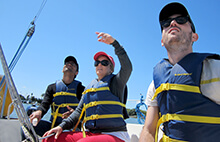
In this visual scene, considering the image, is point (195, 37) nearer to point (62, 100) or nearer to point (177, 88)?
point (177, 88)

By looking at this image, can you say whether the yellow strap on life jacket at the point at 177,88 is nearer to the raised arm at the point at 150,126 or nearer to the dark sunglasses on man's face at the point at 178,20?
the raised arm at the point at 150,126

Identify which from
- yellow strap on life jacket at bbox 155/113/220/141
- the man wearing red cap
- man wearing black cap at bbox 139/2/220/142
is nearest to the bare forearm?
man wearing black cap at bbox 139/2/220/142

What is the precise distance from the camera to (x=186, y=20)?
141cm

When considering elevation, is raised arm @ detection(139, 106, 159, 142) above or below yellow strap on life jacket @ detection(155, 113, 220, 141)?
below

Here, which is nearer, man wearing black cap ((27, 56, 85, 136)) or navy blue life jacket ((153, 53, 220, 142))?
navy blue life jacket ((153, 53, 220, 142))

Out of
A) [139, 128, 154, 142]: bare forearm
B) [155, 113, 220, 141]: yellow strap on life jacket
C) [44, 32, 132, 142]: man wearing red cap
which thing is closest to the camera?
[155, 113, 220, 141]: yellow strap on life jacket

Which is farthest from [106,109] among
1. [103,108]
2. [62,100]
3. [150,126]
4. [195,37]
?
[62,100]

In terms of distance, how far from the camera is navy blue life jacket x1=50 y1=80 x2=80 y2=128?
3.23 meters

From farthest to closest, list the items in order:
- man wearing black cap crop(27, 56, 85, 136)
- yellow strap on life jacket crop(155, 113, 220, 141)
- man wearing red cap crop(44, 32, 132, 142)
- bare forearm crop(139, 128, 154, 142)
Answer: man wearing black cap crop(27, 56, 85, 136), man wearing red cap crop(44, 32, 132, 142), bare forearm crop(139, 128, 154, 142), yellow strap on life jacket crop(155, 113, 220, 141)

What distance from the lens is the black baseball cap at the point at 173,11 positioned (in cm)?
144

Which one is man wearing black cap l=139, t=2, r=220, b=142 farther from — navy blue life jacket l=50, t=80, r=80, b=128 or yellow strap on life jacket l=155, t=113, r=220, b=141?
navy blue life jacket l=50, t=80, r=80, b=128

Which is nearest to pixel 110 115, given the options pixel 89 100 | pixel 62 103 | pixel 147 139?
pixel 89 100

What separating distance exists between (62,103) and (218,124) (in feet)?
9.07

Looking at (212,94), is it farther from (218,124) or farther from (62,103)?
(62,103)
